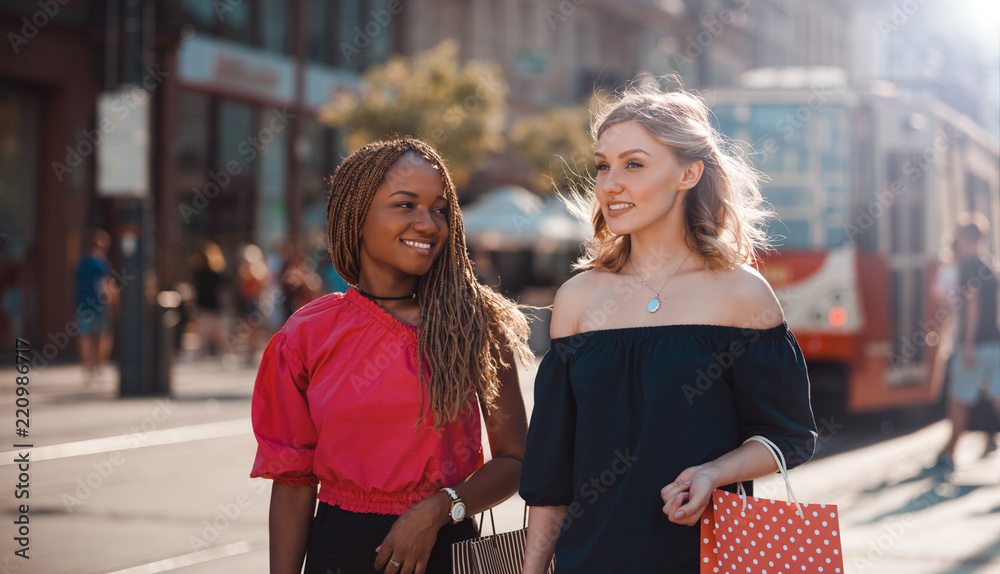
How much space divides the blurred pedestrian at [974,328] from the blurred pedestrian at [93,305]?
35.7ft

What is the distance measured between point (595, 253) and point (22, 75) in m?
18.1

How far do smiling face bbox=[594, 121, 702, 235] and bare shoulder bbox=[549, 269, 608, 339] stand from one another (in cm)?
13

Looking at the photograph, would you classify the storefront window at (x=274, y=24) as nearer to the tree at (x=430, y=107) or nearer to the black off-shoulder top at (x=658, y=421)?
the tree at (x=430, y=107)

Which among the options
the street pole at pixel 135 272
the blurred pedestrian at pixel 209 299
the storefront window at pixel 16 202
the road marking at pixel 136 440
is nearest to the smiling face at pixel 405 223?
the road marking at pixel 136 440

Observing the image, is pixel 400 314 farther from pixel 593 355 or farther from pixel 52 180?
pixel 52 180

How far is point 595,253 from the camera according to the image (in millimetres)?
2838

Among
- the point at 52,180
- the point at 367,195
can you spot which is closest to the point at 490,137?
the point at 52,180

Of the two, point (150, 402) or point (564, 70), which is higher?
point (564, 70)

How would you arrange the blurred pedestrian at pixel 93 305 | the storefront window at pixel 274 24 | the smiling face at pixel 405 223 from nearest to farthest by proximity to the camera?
the smiling face at pixel 405 223 < the blurred pedestrian at pixel 93 305 < the storefront window at pixel 274 24

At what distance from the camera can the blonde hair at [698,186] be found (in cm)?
260

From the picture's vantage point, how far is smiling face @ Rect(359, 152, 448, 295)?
288cm

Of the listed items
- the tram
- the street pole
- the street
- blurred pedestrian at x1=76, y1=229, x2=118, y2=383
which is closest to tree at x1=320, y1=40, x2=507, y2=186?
blurred pedestrian at x1=76, y1=229, x2=118, y2=383

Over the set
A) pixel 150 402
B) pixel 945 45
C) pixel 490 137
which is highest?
pixel 945 45

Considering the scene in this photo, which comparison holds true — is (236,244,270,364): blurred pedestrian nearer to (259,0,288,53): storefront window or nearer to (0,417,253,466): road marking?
(259,0,288,53): storefront window
